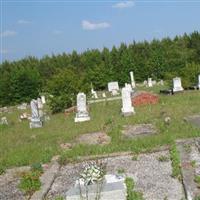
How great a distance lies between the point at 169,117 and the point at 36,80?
28923 millimetres

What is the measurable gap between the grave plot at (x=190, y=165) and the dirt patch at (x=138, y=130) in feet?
7.77

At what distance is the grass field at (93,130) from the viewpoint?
12609mm

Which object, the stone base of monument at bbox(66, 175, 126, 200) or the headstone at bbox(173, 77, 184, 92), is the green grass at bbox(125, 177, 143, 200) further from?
the headstone at bbox(173, 77, 184, 92)

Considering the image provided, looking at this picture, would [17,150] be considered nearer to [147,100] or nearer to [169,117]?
[169,117]

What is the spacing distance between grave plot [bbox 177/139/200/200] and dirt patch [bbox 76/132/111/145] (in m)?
2.85

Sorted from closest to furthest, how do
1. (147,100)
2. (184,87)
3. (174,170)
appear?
(174,170), (147,100), (184,87)

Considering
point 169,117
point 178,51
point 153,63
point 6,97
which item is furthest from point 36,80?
point 169,117

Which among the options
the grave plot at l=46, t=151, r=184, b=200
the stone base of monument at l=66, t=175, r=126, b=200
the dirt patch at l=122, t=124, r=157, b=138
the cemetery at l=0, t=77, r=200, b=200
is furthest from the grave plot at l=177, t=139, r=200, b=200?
the dirt patch at l=122, t=124, r=157, b=138

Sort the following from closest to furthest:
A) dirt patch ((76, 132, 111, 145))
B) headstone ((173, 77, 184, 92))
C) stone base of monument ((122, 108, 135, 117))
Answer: dirt patch ((76, 132, 111, 145)) < stone base of monument ((122, 108, 135, 117)) < headstone ((173, 77, 184, 92))

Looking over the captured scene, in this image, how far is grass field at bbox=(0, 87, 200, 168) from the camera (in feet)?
41.4

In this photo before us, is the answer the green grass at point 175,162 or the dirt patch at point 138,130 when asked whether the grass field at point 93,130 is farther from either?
the green grass at point 175,162

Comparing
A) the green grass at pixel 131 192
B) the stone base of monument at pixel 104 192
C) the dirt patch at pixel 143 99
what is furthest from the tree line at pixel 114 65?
the stone base of monument at pixel 104 192

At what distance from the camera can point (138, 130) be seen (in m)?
15.3

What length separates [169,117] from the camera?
16812 mm
